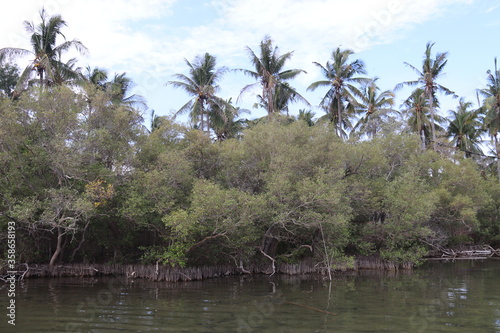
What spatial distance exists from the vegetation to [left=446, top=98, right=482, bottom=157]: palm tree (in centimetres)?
1331

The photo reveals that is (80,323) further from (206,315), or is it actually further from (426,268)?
(426,268)

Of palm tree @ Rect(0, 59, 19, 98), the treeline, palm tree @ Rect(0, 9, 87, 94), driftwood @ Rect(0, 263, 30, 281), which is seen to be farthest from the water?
palm tree @ Rect(0, 59, 19, 98)

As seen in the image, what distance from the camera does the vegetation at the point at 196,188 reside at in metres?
16.1

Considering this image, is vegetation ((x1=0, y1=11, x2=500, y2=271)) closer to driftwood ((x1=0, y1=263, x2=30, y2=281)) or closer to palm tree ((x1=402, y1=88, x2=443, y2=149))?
driftwood ((x1=0, y1=263, x2=30, y2=281))

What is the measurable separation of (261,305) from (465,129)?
35292 millimetres

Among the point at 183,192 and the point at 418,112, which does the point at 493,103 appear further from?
the point at 183,192

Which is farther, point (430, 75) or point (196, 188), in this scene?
point (430, 75)

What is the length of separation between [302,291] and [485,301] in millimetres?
6039

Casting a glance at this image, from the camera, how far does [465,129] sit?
1547 inches

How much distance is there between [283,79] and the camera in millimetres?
30578

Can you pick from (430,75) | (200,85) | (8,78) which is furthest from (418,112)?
(8,78)

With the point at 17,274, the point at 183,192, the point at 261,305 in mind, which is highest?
the point at 183,192

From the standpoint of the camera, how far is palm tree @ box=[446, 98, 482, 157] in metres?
38.9

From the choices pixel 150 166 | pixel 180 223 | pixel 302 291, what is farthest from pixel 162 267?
pixel 302 291
